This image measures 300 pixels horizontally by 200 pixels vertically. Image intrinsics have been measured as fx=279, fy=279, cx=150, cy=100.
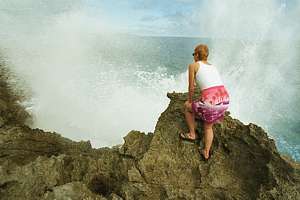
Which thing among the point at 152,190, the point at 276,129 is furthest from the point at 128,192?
the point at 276,129

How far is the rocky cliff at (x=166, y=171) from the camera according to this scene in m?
4.00

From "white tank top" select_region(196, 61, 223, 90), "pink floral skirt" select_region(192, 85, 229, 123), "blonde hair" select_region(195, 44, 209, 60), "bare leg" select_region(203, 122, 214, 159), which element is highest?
"blonde hair" select_region(195, 44, 209, 60)

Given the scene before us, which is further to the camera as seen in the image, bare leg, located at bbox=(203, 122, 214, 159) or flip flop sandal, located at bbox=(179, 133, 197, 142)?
flip flop sandal, located at bbox=(179, 133, 197, 142)

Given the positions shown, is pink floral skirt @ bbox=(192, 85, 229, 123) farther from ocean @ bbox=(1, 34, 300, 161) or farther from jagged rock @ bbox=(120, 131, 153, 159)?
ocean @ bbox=(1, 34, 300, 161)

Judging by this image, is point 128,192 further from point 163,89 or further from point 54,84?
point 163,89

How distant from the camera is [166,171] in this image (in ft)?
14.7

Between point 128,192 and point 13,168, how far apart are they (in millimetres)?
1865

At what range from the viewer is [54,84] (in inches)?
699

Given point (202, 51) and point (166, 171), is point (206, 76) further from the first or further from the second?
point (166, 171)

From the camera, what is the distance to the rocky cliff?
400 cm

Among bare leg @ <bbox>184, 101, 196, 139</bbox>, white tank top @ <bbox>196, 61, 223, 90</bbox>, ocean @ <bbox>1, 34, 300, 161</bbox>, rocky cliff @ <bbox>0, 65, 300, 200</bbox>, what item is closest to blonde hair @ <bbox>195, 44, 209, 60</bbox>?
white tank top @ <bbox>196, 61, 223, 90</bbox>

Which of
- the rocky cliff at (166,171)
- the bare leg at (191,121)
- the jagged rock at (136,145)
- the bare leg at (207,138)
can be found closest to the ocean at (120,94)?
the jagged rock at (136,145)

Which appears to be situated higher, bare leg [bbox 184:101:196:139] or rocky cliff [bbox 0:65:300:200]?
bare leg [bbox 184:101:196:139]

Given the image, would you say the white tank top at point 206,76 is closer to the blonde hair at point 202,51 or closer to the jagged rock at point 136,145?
the blonde hair at point 202,51
